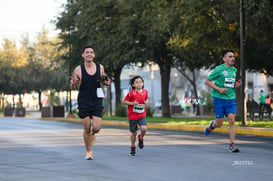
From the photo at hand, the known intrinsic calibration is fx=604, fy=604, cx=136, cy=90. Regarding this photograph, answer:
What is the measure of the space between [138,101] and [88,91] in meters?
1.48

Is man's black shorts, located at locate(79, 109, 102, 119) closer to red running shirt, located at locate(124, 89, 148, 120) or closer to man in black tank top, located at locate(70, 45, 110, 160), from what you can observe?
man in black tank top, located at locate(70, 45, 110, 160)

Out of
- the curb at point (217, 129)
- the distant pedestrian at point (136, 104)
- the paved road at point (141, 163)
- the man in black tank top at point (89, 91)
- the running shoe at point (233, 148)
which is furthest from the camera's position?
the curb at point (217, 129)

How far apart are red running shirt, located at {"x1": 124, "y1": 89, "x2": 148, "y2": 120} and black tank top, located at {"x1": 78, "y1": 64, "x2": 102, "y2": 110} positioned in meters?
1.28

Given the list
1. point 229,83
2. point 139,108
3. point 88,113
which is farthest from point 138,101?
point 229,83

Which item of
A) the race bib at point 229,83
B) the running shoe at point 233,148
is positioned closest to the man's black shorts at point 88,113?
→ the race bib at point 229,83

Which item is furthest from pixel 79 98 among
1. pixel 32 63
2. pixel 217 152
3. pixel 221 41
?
pixel 32 63

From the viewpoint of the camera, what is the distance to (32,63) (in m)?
73.2

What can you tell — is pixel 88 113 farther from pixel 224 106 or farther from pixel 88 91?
pixel 224 106

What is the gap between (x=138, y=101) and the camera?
1127cm

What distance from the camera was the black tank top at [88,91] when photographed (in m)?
10.0

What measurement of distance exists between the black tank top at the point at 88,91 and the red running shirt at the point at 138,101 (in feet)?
4.19

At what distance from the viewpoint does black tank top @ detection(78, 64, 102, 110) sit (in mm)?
10047

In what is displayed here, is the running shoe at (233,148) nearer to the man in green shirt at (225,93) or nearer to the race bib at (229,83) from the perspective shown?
the man in green shirt at (225,93)

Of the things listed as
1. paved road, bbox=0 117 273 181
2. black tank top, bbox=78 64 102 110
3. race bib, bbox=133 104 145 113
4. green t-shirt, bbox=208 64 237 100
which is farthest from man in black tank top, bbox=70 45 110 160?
green t-shirt, bbox=208 64 237 100
